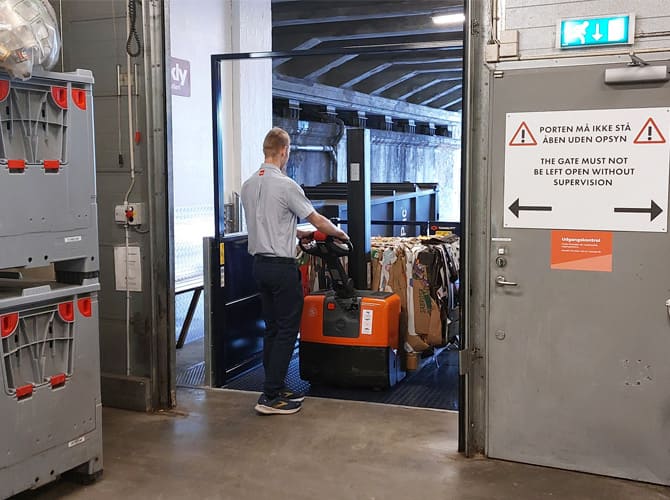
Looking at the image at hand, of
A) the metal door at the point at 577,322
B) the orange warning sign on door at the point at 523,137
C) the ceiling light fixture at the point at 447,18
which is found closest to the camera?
the metal door at the point at 577,322

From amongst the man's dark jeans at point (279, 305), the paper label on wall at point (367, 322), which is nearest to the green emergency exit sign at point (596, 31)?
the man's dark jeans at point (279, 305)

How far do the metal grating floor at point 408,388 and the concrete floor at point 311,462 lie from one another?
23 centimetres

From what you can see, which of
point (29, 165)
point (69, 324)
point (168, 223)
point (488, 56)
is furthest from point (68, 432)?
point (488, 56)

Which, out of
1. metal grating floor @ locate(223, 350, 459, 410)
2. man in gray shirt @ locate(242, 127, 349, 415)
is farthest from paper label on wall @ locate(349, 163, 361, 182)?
metal grating floor @ locate(223, 350, 459, 410)

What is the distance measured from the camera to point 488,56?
374 cm

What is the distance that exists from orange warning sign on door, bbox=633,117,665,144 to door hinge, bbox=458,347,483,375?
1315 millimetres

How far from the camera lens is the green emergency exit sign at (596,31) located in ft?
11.5

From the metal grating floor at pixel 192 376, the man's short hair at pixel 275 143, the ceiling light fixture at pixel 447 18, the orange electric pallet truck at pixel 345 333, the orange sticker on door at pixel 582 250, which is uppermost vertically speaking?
the ceiling light fixture at pixel 447 18

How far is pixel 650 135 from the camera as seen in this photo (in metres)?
3.49

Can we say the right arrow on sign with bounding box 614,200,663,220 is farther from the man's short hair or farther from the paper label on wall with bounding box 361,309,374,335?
the man's short hair

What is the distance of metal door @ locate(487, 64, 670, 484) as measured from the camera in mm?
3572

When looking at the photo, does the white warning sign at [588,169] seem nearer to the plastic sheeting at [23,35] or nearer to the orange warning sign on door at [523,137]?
the orange warning sign on door at [523,137]

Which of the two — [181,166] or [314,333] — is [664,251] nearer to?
[314,333]

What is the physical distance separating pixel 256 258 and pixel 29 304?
5.49 ft
